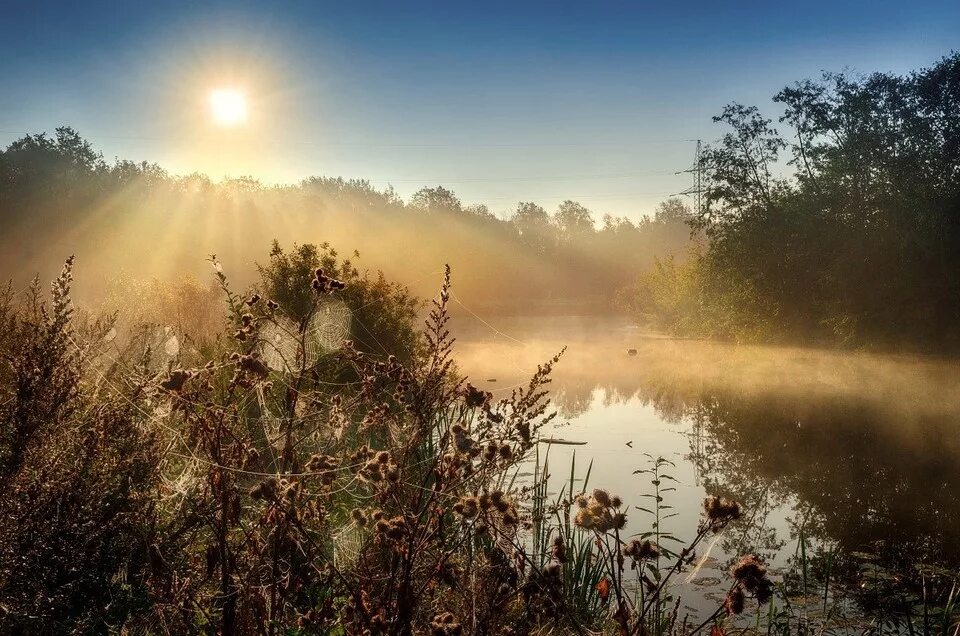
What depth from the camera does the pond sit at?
27.3 ft

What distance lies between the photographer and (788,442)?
1392cm

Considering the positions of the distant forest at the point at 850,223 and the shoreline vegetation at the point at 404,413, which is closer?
the shoreline vegetation at the point at 404,413

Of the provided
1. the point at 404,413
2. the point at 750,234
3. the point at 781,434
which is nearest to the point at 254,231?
the point at 750,234

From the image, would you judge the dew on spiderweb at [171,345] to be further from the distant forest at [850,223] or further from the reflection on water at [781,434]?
the distant forest at [850,223]

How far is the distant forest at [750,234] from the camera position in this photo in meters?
23.9

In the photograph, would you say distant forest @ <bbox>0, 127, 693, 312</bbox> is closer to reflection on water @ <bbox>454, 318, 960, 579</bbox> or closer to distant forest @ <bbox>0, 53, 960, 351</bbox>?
distant forest @ <bbox>0, 53, 960, 351</bbox>

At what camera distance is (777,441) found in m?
14.0

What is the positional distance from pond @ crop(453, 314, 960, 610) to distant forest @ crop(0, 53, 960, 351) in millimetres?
2255

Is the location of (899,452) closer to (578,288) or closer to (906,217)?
(906,217)

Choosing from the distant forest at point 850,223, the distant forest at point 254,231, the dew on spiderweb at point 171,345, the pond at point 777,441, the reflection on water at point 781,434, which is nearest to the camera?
the pond at point 777,441

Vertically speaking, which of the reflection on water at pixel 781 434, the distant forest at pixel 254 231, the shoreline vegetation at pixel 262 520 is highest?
the distant forest at pixel 254 231

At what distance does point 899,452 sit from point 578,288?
6616cm

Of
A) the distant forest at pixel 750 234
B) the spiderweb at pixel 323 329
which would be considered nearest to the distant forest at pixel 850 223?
the distant forest at pixel 750 234

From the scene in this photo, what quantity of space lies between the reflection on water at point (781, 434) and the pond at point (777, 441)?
4 centimetres
